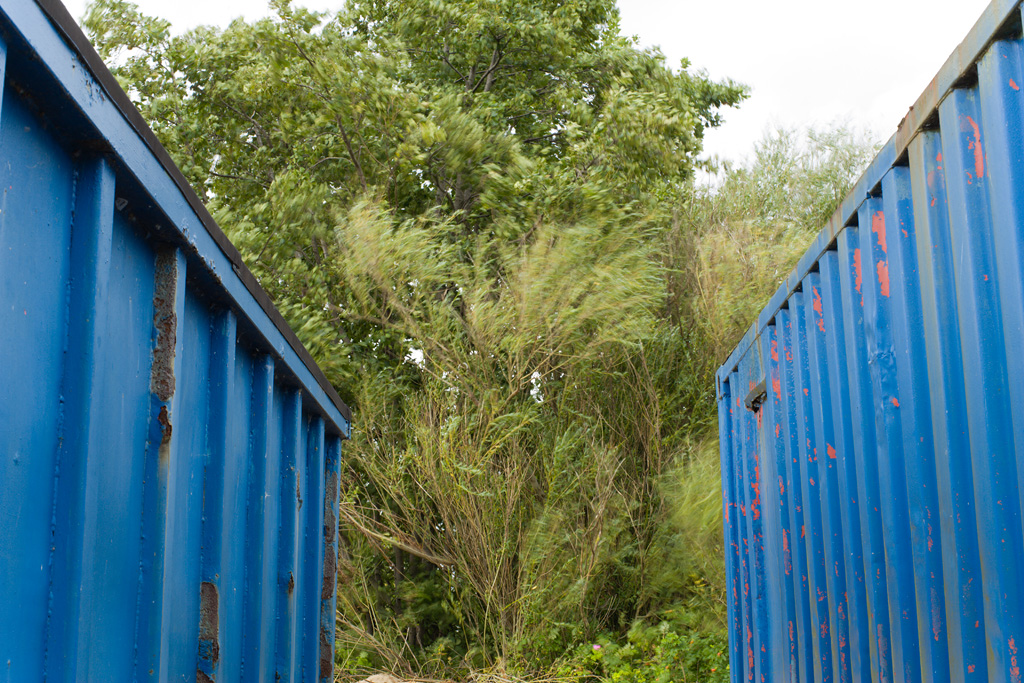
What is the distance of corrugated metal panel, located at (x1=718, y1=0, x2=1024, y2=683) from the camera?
4.33ft

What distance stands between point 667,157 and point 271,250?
13.8 ft

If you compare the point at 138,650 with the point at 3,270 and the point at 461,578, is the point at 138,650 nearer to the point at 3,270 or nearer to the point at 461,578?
the point at 3,270

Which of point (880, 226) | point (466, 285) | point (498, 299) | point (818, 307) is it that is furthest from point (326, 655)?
point (466, 285)

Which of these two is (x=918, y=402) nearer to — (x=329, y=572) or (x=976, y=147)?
(x=976, y=147)

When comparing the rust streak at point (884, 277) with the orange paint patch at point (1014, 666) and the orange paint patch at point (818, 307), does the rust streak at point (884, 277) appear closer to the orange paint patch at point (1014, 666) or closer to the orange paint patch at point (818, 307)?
the orange paint patch at point (818, 307)

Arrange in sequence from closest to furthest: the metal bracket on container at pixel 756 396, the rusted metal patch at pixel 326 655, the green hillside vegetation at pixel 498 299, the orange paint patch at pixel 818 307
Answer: the orange paint patch at pixel 818 307 < the metal bracket on container at pixel 756 396 < the rusted metal patch at pixel 326 655 < the green hillside vegetation at pixel 498 299

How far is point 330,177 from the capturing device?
902cm

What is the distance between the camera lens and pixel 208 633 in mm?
1929

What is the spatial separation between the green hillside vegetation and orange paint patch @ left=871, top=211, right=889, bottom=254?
4815mm

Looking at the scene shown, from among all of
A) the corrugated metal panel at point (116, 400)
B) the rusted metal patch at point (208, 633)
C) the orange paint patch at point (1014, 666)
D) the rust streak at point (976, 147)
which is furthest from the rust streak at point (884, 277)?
the rusted metal patch at point (208, 633)

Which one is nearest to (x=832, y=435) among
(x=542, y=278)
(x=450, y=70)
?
(x=542, y=278)

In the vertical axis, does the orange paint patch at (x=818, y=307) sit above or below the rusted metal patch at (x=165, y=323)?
above

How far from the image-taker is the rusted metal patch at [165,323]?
162 cm

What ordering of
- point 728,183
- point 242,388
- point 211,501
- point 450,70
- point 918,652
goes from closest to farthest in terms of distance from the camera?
point 918,652
point 211,501
point 242,388
point 728,183
point 450,70
